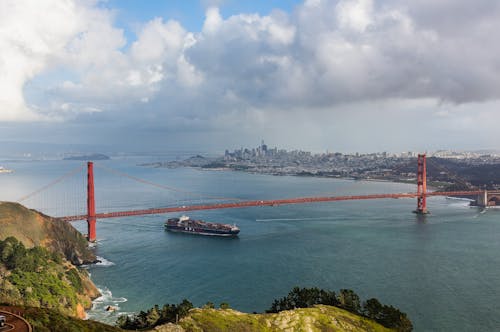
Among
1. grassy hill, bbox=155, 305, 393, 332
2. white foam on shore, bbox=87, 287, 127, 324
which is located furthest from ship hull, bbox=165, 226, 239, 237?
grassy hill, bbox=155, 305, 393, 332

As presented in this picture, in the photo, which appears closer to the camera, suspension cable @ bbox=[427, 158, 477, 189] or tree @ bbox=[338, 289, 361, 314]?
tree @ bbox=[338, 289, 361, 314]

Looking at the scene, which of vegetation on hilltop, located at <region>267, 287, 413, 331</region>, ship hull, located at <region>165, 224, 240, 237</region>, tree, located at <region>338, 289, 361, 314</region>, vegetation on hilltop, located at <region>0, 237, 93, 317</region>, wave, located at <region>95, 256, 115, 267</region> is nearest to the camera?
vegetation on hilltop, located at <region>267, 287, 413, 331</region>

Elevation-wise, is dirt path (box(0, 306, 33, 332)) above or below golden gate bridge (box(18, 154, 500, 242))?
above

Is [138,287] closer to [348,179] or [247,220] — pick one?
[247,220]

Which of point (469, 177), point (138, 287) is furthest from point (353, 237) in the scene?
point (469, 177)

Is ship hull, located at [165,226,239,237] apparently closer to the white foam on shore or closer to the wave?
the wave

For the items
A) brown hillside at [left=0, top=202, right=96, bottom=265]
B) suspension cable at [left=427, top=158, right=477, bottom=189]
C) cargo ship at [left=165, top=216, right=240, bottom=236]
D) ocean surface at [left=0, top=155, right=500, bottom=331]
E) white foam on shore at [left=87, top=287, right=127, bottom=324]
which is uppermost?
suspension cable at [left=427, top=158, right=477, bottom=189]

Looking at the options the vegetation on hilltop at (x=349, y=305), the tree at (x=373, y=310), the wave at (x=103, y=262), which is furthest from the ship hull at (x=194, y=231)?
the tree at (x=373, y=310)

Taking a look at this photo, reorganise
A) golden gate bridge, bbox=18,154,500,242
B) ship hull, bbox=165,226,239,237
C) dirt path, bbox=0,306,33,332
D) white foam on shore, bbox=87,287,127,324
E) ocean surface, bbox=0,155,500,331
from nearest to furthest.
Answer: dirt path, bbox=0,306,33,332, white foam on shore, bbox=87,287,127,324, ocean surface, bbox=0,155,500,331, golden gate bridge, bbox=18,154,500,242, ship hull, bbox=165,226,239,237
